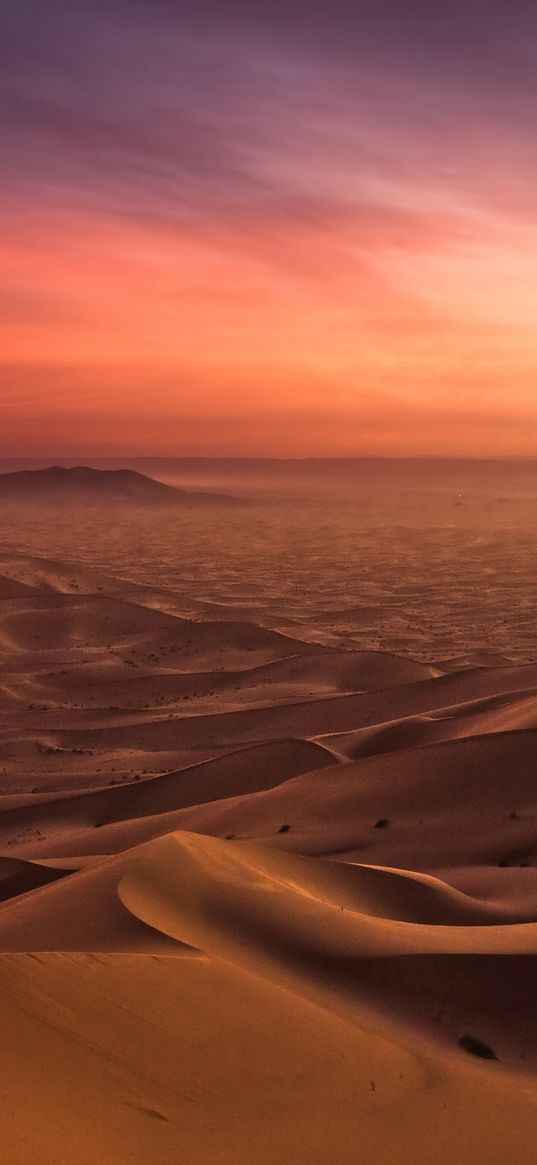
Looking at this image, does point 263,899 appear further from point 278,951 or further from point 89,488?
point 89,488

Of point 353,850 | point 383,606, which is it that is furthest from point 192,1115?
point 383,606

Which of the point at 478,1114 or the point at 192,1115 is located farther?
the point at 478,1114

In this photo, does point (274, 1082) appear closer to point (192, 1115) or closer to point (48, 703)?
point (192, 1115)

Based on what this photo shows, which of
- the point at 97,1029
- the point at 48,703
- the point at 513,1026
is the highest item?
the point at 97,1029

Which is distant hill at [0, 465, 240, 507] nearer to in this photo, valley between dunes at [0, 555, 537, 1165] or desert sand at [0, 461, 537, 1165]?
desert sand at [0, 461, 537, 1165]

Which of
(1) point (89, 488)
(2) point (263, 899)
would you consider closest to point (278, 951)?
(2) point (263, 899)
